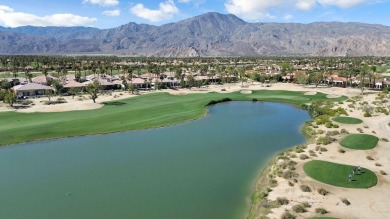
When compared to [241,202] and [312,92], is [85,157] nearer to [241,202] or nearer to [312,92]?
[241,202]

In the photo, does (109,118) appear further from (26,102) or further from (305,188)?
(305,188)

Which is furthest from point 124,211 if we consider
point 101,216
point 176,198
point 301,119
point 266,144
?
point 301,119

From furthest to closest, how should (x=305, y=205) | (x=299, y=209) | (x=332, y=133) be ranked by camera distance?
(x=332, y=133)
(x=305, y=205)
(x=299, y=209)

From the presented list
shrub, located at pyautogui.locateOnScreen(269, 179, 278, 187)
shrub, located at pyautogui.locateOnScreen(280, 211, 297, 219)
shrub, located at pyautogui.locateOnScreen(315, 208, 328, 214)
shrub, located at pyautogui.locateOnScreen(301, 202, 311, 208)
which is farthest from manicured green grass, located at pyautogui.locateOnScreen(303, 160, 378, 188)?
shrub, located at pyautogui.locateOnScreen(280, 211, 297, 219)

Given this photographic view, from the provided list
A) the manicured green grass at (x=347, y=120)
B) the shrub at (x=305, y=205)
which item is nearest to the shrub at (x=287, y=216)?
the shrub at (x=305, y=205)

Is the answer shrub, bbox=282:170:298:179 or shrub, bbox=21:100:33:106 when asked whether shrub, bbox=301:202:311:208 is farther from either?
shrub, bbox=21:100:33:106

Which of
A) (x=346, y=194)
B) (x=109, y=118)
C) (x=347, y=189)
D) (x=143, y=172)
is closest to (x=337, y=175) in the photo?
(x=347, y=189)

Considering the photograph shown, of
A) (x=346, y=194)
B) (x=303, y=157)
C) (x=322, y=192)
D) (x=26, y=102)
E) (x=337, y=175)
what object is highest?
(x=26, y=102)
